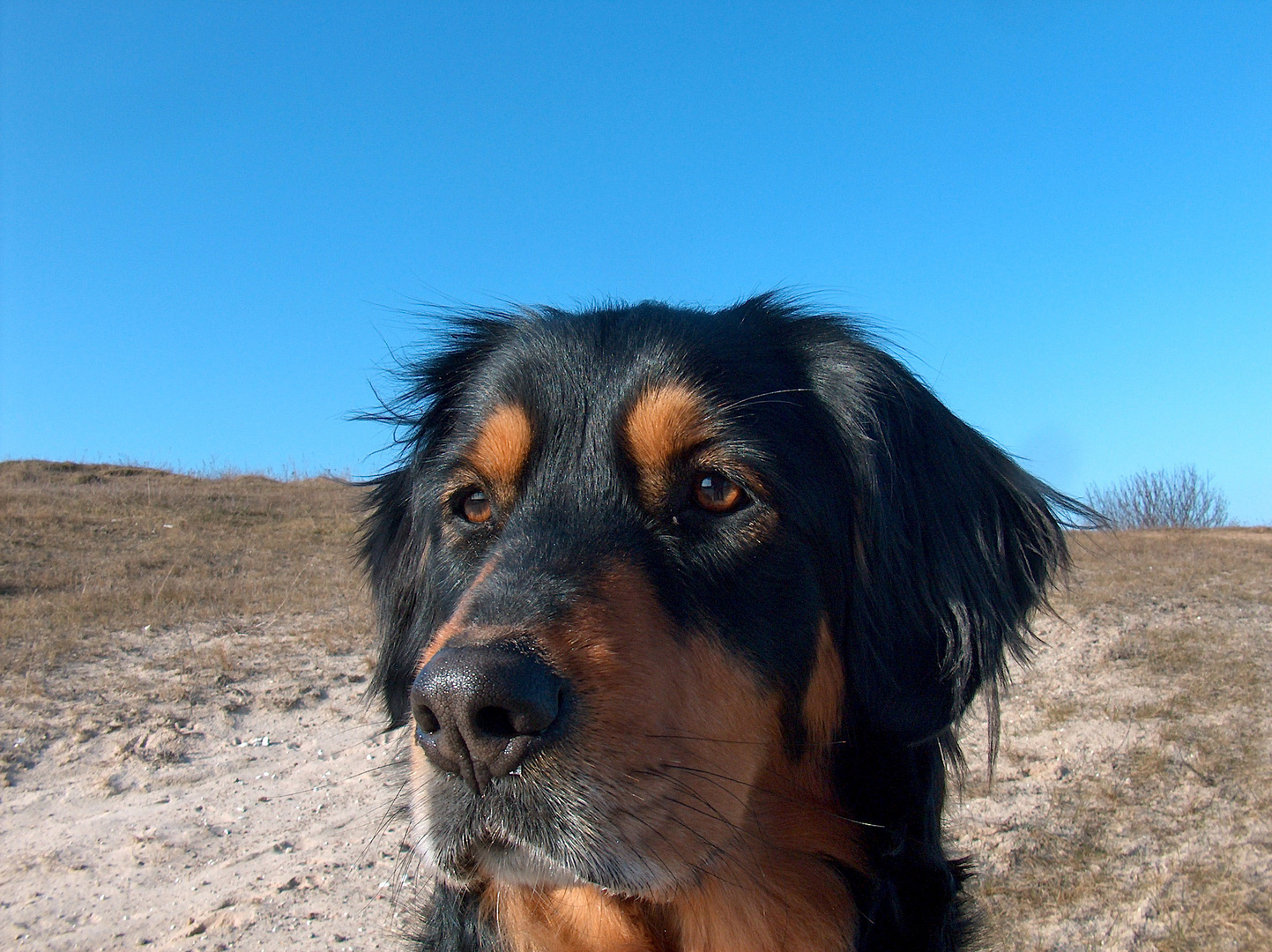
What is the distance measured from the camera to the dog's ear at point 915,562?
2566 millimetres

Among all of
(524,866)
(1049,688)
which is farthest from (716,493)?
(1049,688)

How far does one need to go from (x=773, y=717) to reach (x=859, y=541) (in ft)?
1.95

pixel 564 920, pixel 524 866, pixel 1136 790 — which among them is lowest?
pixel 1136 790

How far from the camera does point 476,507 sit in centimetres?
283

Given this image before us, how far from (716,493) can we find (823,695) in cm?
67

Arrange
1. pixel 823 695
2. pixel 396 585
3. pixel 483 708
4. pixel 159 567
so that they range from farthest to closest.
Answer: pixel 159 567, pixel 396 585, pixel 823 695, pixel 483 708

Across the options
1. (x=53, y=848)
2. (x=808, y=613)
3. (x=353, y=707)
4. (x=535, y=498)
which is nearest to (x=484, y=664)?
(x=535, y=498)

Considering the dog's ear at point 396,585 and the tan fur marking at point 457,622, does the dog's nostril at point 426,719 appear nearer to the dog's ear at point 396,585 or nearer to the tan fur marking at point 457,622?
the tan fur marking at point 457,622

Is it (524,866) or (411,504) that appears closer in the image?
(524,866)

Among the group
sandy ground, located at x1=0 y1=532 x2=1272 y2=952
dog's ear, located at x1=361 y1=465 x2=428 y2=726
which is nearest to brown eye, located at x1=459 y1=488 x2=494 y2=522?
dog's ear, located at x1=361 y1=465 x2=428 y2=726

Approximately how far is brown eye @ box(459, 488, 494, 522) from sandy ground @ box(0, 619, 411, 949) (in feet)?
2.70

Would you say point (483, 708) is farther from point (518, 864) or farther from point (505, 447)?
point (505, 447)

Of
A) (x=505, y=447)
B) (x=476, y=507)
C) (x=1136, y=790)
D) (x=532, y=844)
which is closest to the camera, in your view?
(x=532, y=844)

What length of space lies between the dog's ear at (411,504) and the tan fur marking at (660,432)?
978 mm
